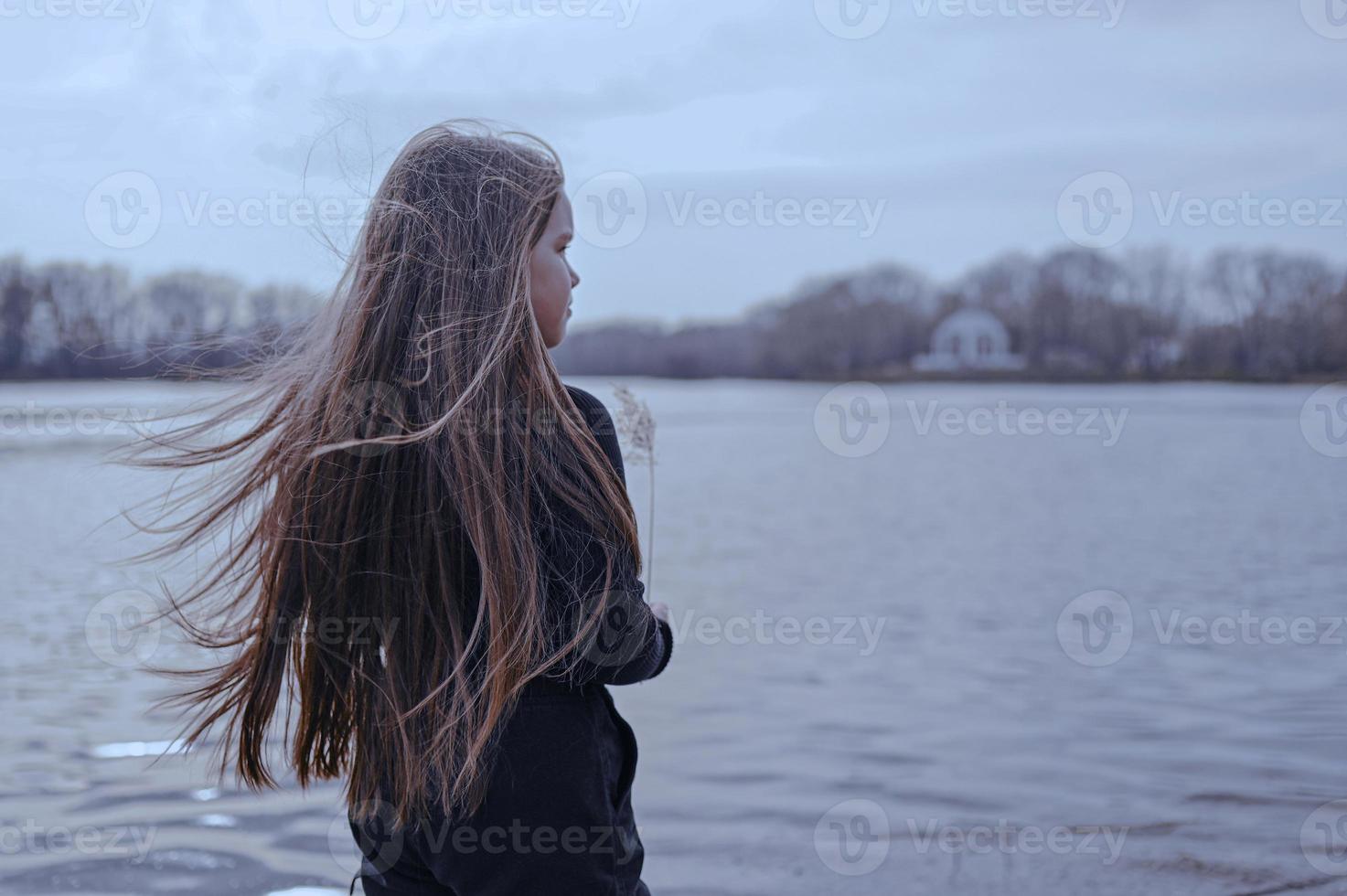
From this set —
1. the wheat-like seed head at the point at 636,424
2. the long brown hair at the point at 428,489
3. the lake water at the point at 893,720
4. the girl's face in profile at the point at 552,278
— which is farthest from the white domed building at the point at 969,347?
the long brown hair at the point at 428,489

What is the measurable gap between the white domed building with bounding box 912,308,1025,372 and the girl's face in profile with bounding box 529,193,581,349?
69798 millimetres

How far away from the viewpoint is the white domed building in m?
70.7

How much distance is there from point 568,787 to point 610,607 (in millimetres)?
244

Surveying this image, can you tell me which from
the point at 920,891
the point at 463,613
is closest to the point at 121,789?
the point at 920,891

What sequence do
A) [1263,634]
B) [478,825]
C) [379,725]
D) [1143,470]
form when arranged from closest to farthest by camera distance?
1. [478,825]
2. [379,725]
3. [1263,634]
4. [1143,470]

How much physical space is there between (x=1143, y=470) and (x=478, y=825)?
20635 millimetres

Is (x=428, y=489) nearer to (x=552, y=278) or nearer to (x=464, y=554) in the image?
(x=464, y=554)

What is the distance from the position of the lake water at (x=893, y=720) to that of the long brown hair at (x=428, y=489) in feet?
1.48

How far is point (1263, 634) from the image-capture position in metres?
7.31

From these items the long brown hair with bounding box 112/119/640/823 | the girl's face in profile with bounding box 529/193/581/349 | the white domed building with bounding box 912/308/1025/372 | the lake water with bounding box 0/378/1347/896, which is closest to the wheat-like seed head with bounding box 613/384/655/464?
the lake water with bounding box 0/378/1347/896

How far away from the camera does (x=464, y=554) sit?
5.39ft

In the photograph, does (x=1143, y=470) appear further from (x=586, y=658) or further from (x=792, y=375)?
(x=792, y=375)

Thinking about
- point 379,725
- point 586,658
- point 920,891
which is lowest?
point 920,891

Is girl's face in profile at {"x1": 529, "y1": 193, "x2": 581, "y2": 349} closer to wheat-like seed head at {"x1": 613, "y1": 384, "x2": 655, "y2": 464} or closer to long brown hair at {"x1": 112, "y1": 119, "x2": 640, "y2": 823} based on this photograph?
long brown hair at {"x1": 112, "y1": 119, "x2": 640, "y2": 823}
